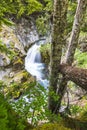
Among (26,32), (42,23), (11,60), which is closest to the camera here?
(42,23)

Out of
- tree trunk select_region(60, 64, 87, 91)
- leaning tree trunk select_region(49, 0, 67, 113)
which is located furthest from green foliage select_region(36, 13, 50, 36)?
tree trunk select_region(60, 64, 87, 91)

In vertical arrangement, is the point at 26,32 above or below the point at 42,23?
below

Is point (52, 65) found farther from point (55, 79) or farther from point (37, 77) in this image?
point (37, 77)

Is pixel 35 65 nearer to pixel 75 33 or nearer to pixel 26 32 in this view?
pixel 26 32

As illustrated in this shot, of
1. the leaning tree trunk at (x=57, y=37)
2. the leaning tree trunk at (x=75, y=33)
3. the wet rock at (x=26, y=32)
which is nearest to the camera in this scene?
the leaning tree trunk at (x=57, y=37)

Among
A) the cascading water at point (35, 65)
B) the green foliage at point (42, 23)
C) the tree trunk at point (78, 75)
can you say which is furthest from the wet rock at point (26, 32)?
the tree trunk at point (78, 75)

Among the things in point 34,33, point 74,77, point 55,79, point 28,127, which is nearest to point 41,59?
point 34,33

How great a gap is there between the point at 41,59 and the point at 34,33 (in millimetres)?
5041

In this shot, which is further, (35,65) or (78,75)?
(35,65)

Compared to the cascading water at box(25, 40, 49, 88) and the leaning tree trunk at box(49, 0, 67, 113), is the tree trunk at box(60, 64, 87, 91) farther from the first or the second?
the cascading water at box(25, 40, 49, 88)

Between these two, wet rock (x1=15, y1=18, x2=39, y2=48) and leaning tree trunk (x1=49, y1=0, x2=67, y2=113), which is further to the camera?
wet rock (x1=15, y1=18, x2=39, y2=48)

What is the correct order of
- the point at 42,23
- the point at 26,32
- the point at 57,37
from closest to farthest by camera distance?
the point at 57,37, the point at 42,23, the point at 26,32

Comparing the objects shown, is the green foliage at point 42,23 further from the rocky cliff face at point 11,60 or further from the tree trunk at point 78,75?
the tree trunk at point 78,75

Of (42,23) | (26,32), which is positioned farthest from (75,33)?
(26,32)
